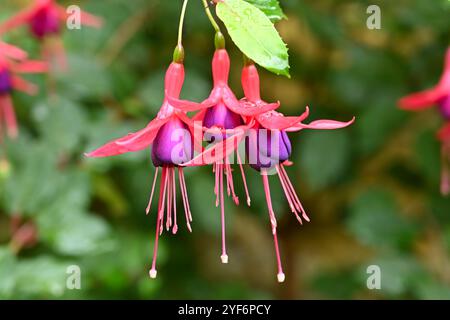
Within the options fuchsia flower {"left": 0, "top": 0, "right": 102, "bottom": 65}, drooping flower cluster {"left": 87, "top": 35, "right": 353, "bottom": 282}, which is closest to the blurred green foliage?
fuchsia flower {"left": 0, "top": 0, "right": 102, "bottom": 65}

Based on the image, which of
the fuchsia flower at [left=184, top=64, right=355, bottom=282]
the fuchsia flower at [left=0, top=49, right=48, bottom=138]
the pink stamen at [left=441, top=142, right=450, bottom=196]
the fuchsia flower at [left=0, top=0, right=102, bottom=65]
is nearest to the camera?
the fuchsia flower at [left=184, top=64, right=355, bottom=282]

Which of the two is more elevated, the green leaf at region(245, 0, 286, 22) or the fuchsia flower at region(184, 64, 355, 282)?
the green leaf at region(245, 0, 286, 22)

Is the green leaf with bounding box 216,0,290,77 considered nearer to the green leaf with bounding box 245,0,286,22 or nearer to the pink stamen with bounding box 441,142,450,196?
the green leaf with bounding box 245,0,286,22

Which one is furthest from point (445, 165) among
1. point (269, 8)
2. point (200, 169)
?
point (269, 8)

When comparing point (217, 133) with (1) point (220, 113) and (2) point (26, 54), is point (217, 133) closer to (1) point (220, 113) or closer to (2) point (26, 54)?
(1) point (220, 113)

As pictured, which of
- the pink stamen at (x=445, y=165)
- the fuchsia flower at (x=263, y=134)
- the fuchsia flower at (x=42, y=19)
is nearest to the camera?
the fuchsia flower at (x=263, y=134)

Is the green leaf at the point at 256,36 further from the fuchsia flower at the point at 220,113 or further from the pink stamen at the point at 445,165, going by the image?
the pink stamen at the point at 445,165

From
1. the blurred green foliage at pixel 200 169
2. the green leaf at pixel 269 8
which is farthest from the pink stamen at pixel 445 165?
the green leaf at pixel 269 8
